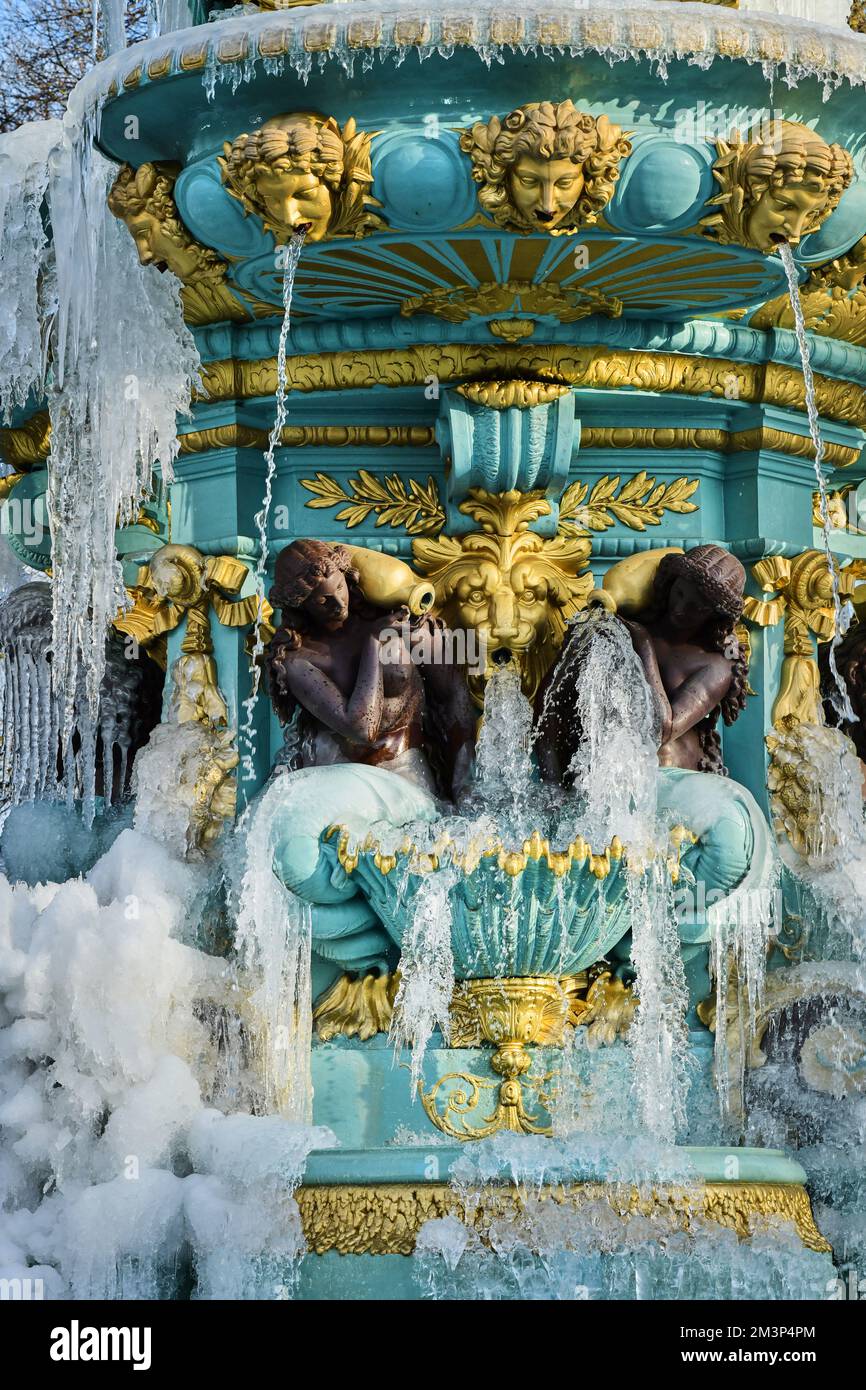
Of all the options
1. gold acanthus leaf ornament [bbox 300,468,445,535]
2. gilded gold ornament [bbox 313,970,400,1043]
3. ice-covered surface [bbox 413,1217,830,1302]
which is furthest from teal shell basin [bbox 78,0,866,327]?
ice-covered surface [bbox 413,1217,830,1302]

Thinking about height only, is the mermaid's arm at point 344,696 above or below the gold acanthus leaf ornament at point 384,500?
below

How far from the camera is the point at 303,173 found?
29.6 ft

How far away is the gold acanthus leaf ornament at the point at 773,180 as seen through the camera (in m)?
9.10

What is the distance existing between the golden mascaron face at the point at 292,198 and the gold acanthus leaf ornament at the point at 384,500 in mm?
1556

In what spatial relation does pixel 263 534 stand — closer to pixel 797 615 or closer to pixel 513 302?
pixel 513 302

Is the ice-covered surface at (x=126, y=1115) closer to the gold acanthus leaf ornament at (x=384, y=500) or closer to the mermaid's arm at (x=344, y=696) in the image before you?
the mermaid's arm at (x=344, y=696)

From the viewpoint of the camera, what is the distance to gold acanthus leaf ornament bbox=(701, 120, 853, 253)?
9102mm

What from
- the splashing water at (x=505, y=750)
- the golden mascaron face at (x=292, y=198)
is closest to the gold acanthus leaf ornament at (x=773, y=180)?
the golden mascaron face at (x=292, y=198)

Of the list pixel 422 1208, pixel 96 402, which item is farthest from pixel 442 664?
pixel 422 1208

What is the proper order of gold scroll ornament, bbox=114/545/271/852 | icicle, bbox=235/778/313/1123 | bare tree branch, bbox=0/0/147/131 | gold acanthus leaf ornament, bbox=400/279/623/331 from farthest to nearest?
bare tree branch, bbox=0/0/147/131 → gold scroll ornament, bbox=114/545/271/852 → gold acanthus leaf ornament, bbox=400/279/623/331 → icicle, bbox=235/778/313/1123

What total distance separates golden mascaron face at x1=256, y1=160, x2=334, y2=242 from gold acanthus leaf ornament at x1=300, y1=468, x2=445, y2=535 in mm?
1556

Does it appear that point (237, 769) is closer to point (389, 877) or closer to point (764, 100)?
point (389, 877)

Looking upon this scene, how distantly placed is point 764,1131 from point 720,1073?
0.84 feet

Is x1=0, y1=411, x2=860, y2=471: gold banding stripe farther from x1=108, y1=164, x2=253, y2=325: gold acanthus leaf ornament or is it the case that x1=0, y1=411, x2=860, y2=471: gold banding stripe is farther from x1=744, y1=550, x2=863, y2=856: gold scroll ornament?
x1=108, y1=164, x2=253, y2=325: gold acanthus leaf ornament
